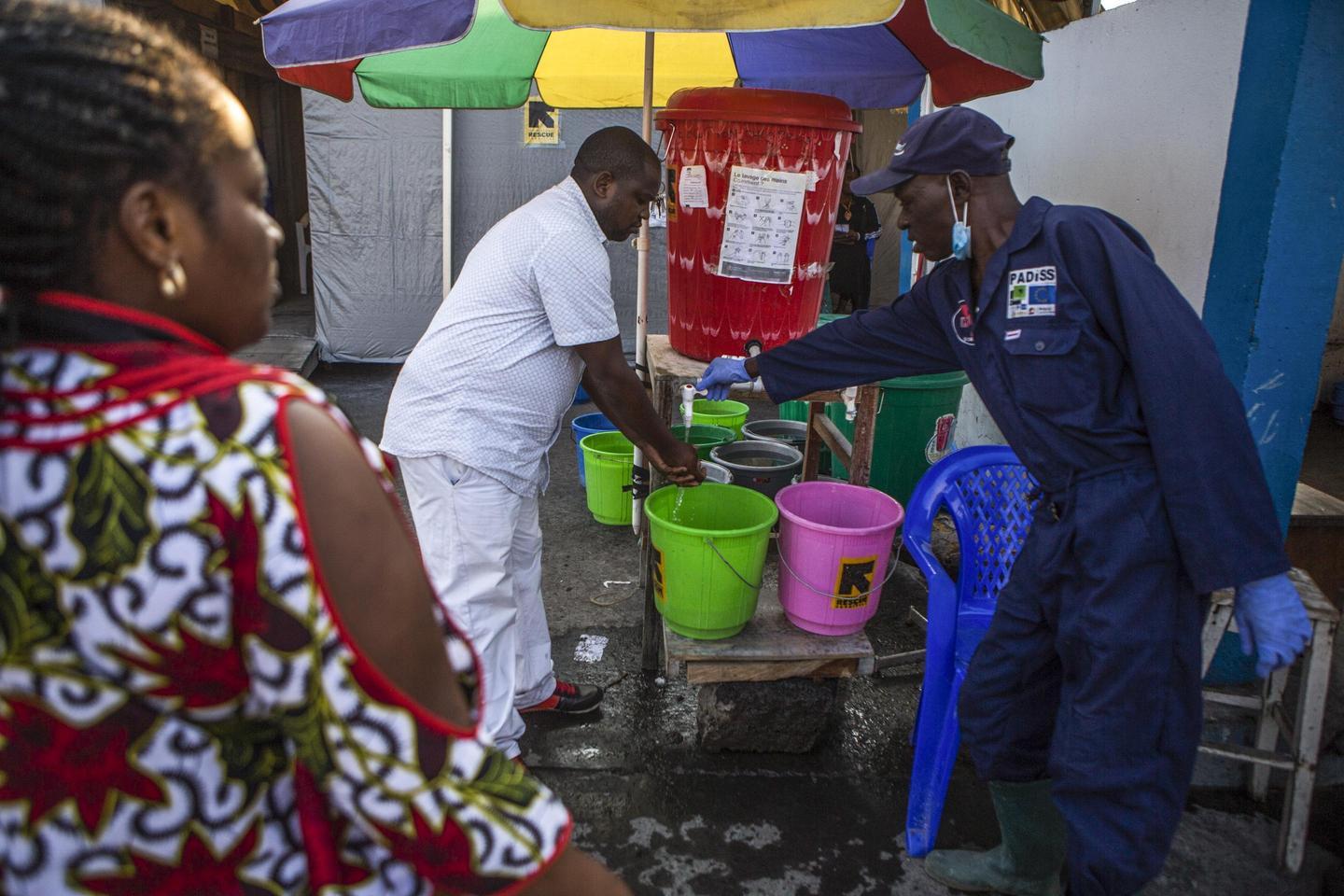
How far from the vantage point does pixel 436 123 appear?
7480mm

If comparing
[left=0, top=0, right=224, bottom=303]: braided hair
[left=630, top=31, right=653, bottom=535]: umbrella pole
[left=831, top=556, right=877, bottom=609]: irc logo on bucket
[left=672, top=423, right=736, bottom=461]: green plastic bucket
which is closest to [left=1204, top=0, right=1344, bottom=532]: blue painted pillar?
[left=831, top=556, right=877, bottom=609]: irc logo on bucket

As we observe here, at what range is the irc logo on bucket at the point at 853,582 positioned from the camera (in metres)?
2.69

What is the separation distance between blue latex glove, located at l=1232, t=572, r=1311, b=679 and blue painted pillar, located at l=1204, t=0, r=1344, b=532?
1108 mm

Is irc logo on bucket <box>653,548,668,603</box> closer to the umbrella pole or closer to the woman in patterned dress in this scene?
the umbrella pole

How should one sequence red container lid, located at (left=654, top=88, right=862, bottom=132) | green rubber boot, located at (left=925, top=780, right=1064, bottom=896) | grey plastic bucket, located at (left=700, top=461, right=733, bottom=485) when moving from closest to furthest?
green rubber boot, located at (left=925, top=780, right=1064, bottom=896) < red container lid, located at (left=654, top=88, right=862, bottom=132) < grey plastic bucket, located at (left=700, top=461, right=733, bottom=485)

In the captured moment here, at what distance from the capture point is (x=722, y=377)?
274cm

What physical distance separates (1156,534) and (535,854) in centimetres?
158

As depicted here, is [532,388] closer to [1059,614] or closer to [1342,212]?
[1059,614]

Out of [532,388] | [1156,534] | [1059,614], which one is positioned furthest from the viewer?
[532,388]

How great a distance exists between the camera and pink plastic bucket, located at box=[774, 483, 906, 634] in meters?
2.66

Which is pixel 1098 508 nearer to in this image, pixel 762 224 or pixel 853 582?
pixel 853 582

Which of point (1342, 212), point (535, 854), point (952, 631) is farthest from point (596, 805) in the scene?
point (1342, 212)

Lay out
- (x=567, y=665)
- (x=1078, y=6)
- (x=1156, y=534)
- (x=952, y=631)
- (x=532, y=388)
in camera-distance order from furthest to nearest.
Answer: (x=1078, y=6), (x=567, y=665), (x=532, y=388), (x=952, y=631), (x=1156, y=534)

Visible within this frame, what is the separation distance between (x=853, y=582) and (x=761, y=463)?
1.57 metres
